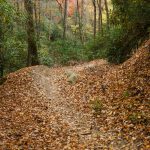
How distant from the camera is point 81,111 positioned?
11.4 meters

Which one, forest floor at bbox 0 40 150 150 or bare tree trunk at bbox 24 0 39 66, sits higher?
bare tree trunk at bbox 24 0 39 66

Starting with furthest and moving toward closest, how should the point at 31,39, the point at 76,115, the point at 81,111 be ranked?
the point at 31,39, the point at 81,111, the point at 76,115

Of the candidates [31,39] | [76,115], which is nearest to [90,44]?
[31,39]

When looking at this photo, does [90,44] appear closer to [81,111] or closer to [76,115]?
[81,111]

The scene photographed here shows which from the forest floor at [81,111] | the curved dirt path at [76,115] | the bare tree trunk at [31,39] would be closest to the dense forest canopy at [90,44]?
the bare tree trunk at [31,39]

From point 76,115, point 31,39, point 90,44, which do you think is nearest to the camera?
→ point 76,115

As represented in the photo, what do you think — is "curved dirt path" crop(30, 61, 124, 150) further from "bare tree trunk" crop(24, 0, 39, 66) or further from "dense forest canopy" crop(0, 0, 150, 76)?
"bare tree trunk" crop(24, 0, 39, 66)

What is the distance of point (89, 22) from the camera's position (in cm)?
6078

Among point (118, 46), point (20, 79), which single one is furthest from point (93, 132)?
point (118, 46)

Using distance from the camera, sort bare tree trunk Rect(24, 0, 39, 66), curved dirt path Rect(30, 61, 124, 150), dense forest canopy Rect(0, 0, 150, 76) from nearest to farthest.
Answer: curved dirt path Rect(30, 61, 124, 150) → dense forest canopy Rect(0, 0, 150, 76) → bare tree trunk Rect(24, 0, 39, 66)

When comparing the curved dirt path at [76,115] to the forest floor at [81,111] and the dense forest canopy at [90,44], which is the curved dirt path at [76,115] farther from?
the dense forest canopy at [90,44]

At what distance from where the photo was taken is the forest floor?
8789mm

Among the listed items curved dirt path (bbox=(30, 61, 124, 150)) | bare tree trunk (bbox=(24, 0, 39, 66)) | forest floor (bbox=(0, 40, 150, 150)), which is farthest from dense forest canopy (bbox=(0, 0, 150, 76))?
curved dirt path (bbox=(30, 61, 124, 150))

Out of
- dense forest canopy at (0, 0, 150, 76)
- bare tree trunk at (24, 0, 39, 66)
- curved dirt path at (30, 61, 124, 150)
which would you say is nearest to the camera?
curved dirt path at (30, 61, 124, 150)
